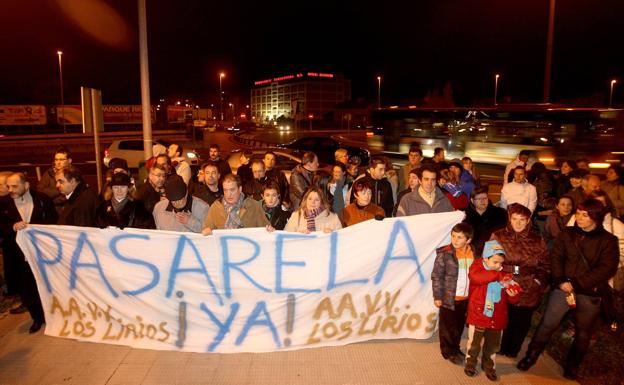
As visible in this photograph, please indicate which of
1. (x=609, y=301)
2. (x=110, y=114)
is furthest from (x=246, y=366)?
(x=110, y=114)

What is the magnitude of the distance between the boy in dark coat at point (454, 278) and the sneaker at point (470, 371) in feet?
0.46

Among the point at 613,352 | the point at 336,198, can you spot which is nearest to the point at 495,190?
the point at 336,198

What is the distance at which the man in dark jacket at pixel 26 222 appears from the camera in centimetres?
474

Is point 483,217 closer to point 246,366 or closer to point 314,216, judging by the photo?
point 314,216

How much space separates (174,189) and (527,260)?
A: 129 inches

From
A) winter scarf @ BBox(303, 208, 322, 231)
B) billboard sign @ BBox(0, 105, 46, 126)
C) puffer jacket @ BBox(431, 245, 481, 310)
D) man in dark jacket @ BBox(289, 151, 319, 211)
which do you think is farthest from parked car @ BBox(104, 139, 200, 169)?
billboard sign @ BBox(0, 105, 46, 126)

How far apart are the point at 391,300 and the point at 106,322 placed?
2.77m

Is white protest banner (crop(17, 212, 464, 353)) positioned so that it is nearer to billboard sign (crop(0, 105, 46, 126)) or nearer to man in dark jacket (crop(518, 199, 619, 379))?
man in dark jacket (crop(518, 199, 619, 379))

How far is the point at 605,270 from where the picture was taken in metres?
3.70

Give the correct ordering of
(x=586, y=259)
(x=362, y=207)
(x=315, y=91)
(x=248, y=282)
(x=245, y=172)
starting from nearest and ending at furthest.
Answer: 1. (x=586, y=259)
2. (x=248, y=282)
3. (x=362, y=207)
4. (x=245, y=172)
5. (x=315, y=91)

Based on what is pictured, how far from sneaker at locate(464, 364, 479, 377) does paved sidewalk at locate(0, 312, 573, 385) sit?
2.2 inches

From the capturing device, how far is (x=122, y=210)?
4.70m

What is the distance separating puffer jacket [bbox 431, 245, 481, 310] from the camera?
4.12m

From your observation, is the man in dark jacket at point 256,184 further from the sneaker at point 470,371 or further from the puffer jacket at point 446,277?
the sneaker at point 470,371
